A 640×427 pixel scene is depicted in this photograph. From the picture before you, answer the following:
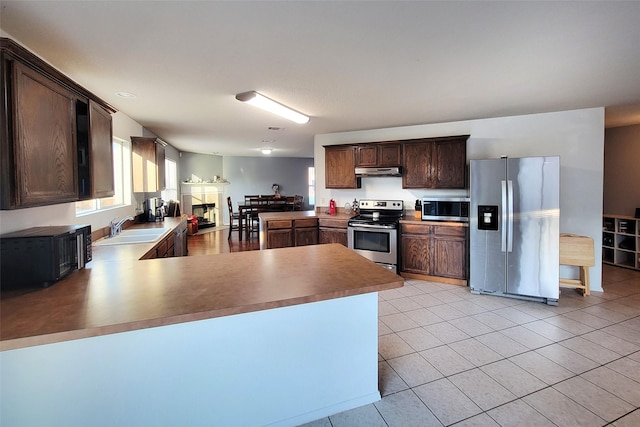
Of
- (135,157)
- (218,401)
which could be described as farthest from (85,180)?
(135,157)

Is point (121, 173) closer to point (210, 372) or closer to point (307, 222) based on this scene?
point (307, 222)

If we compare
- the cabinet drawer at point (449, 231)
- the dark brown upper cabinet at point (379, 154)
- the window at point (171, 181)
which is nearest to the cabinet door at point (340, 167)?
the dark brown upper cabinet at point (379, 154)

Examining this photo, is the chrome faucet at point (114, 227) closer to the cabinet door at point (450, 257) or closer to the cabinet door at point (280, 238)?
the cabinet door at point (280, 238)

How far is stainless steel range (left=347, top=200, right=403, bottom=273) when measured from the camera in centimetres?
435

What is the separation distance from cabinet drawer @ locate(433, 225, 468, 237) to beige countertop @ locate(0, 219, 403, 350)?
7.66 feet

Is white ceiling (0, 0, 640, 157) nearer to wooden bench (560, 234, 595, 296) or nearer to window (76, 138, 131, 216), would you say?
window (76, 138, 131, 216)

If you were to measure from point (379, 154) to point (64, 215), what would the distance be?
3.92 metres

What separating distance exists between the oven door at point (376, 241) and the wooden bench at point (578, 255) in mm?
2023

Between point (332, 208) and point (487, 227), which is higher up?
point (332, 208)

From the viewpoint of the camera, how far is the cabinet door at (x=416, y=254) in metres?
4.28

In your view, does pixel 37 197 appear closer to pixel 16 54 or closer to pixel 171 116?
pixel 16 54

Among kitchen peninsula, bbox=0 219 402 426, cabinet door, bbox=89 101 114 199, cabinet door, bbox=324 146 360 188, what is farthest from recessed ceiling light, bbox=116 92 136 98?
cabinet door, bbox=324 146 360 188

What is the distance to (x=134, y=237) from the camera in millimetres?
3203

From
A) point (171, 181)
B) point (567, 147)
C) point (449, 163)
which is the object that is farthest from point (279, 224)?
point (171, 181)
